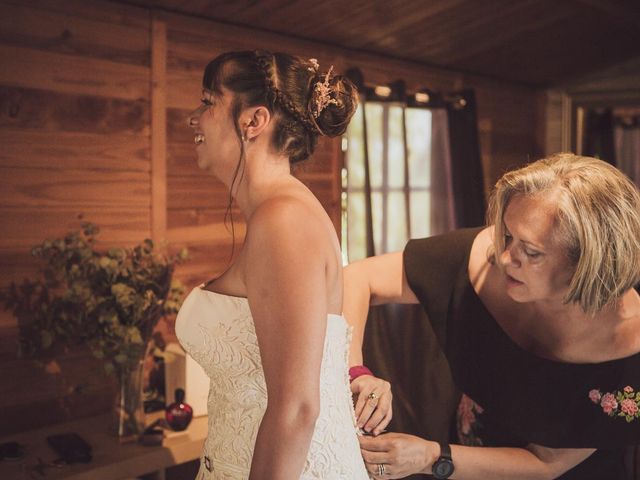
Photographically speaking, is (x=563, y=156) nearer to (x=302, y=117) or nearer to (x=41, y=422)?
(x=302, y=117)

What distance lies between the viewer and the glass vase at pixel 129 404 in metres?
2.12

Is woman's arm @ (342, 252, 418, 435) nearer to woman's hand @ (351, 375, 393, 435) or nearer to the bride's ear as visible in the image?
woman's hand @ (351, 375, 393, 435)

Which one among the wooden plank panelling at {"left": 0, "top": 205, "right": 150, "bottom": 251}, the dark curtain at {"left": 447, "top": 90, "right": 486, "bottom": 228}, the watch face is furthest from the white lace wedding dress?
the dark curtain at {"left": 447, "top": 90, "right": 486, "bottom": 228}

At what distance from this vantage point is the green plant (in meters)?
2.05

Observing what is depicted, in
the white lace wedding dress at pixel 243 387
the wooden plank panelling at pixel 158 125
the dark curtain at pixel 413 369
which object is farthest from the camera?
the wooden plank panelling at pixel 158 125

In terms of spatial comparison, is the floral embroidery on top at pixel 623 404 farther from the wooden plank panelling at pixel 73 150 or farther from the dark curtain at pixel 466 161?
the dark curtain at pixel 466 161

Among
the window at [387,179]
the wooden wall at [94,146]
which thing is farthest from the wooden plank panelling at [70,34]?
the window at [387,179]

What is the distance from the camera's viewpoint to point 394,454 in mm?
1519

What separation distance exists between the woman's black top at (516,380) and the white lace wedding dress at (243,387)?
1.79ft

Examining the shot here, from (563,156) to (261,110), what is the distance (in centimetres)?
68

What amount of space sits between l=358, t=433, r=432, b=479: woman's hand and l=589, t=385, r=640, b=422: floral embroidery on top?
1.32 feet

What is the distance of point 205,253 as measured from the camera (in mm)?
2686

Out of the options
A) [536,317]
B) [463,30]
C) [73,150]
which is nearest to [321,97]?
[536,317]

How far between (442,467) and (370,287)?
1.56 feet
